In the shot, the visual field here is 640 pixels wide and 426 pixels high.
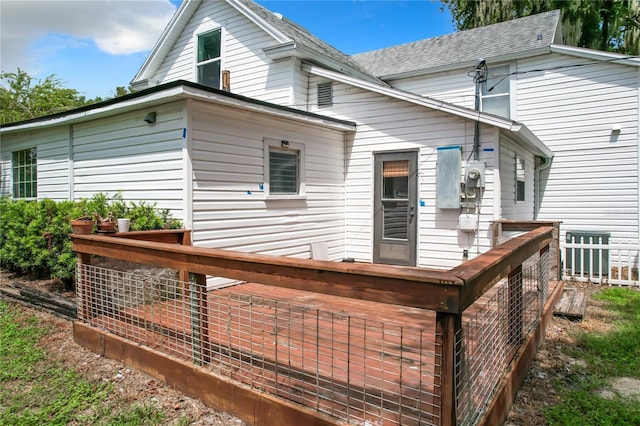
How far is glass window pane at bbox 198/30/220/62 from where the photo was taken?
384 inches

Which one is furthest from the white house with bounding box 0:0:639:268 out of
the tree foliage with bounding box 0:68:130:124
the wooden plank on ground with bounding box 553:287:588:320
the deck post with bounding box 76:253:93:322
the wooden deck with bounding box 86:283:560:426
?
the tree foliage with bounding box 0:68:130:124

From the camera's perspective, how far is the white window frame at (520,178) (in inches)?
308

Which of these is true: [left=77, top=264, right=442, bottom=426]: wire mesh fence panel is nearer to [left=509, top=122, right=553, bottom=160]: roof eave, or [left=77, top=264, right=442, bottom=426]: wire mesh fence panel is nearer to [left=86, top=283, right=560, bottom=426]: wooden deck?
[left=86, top=283, right=560, bottom=426]: wooden deck

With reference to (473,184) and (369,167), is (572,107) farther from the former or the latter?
(369,167)

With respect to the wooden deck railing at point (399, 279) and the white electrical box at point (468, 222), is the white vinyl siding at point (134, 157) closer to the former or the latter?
the wooden deck railing at point (399, 279)

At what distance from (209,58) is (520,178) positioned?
7866mm

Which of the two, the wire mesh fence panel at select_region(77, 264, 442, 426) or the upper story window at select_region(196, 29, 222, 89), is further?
the upper story window at select_region(196, 29, 222, 89)

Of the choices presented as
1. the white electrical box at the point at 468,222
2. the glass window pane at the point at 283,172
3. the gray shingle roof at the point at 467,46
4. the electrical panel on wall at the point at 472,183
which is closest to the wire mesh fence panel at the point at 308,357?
the glass window pane at the point at 283,172

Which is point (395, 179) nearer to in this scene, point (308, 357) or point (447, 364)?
point (308, 357)

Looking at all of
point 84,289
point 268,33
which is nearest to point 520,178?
point 268,33

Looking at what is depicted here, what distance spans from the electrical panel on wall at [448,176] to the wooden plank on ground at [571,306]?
7.07ft

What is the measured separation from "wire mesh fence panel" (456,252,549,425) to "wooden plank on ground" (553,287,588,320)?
1122mm

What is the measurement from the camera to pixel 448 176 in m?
6.89

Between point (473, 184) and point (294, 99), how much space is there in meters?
4.03
